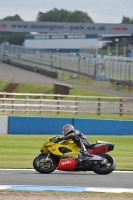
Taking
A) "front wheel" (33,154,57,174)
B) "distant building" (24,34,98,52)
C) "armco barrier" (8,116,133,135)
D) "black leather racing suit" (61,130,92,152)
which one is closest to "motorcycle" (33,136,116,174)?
"front wheel" (33,154,57,174)

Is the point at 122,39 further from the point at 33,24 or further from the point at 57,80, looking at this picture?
the point at 57,80

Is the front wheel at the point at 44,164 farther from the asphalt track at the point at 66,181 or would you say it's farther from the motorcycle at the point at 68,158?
the asphalt track at the point at 66,181

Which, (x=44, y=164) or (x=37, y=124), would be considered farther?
(x=37, y=124)

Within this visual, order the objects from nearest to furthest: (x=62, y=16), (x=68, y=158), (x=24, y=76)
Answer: (x=68, y=158) < (x=24, y=76) < (x=62, y=16)

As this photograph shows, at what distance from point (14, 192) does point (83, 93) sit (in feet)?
131

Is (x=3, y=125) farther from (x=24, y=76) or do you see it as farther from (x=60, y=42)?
(x=60, y=42)

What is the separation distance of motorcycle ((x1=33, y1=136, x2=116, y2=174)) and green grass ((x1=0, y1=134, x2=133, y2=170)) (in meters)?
1.57

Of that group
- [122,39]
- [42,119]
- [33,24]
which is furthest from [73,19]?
[42,119]

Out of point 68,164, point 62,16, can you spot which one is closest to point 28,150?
point 68,164

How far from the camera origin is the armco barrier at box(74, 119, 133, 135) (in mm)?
27156

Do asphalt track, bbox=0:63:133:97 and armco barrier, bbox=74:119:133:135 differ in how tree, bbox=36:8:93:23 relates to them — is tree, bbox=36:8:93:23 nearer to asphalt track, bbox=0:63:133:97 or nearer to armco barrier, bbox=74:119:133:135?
asphalt track, bbox=0:63:133:97

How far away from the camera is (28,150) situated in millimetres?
21109

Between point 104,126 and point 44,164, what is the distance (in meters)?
12.4

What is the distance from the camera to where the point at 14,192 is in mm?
12438
